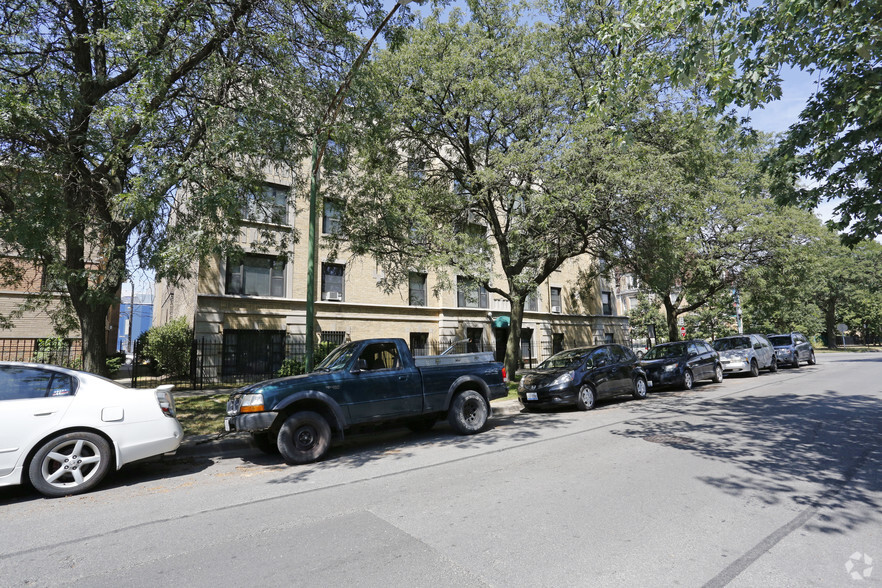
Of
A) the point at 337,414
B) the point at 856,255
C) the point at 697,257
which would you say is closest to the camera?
the point at 337,414

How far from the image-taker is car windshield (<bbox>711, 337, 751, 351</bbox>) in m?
18.8

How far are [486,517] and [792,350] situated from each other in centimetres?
2474

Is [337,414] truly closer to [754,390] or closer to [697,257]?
[754,390]

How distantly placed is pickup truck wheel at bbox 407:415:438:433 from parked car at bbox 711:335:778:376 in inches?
576

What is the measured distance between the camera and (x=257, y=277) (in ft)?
62.9

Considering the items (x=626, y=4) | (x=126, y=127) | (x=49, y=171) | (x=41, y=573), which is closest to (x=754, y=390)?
(x=626, y=4)

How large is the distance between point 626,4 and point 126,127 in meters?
8.43

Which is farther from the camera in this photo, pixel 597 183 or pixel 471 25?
pixel 471 25

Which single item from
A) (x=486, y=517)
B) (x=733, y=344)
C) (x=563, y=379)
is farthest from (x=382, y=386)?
(x=733, y=344)

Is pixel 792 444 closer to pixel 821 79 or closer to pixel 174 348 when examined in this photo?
pixel 821 79

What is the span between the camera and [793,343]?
22859 mm

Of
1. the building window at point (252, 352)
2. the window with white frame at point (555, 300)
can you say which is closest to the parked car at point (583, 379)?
the building window at point (252, 352)

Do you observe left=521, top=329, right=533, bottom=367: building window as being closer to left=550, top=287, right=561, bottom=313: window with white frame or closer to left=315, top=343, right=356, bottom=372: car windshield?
left=550, top=287, right=561, bottom=313: window with white frame

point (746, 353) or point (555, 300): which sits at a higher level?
point (555, 300)
